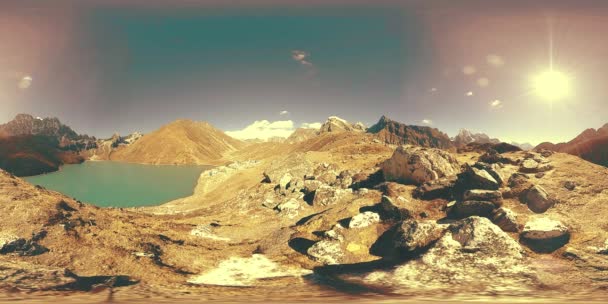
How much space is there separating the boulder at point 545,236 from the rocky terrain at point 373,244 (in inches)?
2.4

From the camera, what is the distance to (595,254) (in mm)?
17922

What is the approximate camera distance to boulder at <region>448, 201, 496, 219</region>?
23.7 metres

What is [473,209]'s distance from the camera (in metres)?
24.0

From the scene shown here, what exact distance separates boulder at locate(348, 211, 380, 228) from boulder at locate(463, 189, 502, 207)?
6.92 metres

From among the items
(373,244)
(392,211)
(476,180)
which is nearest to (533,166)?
(476,180)

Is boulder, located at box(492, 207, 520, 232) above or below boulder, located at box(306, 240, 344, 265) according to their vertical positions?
above

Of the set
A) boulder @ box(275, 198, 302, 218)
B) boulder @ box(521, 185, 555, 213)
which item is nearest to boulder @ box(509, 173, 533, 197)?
boulder @ box(521, 185, 555, 213)

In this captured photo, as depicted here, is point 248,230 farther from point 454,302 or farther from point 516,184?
point 516,184

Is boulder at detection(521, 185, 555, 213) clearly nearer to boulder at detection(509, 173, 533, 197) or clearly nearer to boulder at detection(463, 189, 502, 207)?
boulder at detection(509, 173, 533, 197)

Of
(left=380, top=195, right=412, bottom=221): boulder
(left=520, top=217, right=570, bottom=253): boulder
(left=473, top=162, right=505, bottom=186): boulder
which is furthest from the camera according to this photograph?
(left=473, top=162, right=505, bottom=186): boulder

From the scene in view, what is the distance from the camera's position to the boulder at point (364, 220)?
972 inches

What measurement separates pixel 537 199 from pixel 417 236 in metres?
10.8

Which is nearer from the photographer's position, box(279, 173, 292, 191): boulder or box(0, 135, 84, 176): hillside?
box(279, 173, 292, 191): boulder

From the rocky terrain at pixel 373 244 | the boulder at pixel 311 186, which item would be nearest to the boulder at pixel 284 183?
the boulder at pixel 311 186
